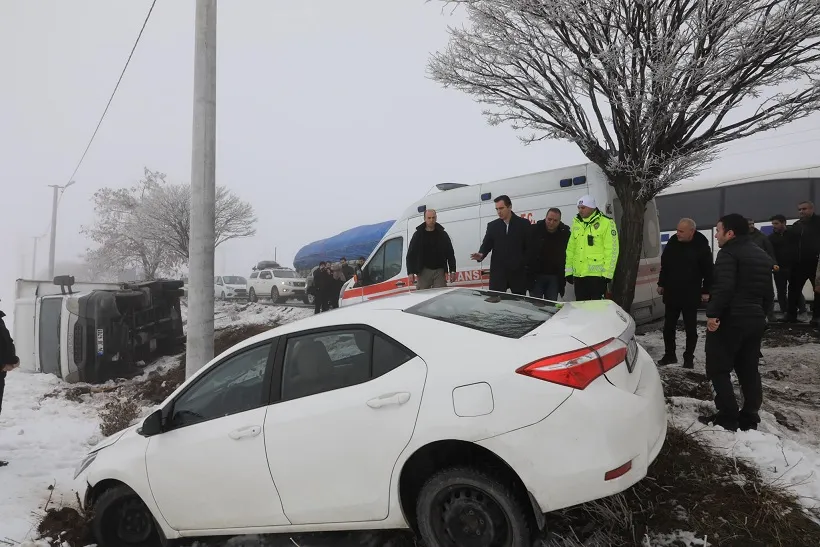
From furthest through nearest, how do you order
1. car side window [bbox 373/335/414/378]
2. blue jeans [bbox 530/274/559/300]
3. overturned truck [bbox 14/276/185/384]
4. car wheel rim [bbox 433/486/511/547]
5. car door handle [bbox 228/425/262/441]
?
overturned truck [bbox 14/276/185/384]
blue jeans [bbox 530/274/559/300]
car door handle [bbox 228/425/262/441]
car side window [bbox 373/335/414/378]
car wheel rim [bbox 433/486/511/547]

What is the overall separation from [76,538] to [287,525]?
71.7 inches

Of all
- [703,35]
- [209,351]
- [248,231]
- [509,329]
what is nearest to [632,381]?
[509,329]

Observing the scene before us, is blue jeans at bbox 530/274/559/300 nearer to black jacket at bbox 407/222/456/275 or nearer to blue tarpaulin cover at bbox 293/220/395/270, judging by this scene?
black jacket at bbox 407/222/456/275

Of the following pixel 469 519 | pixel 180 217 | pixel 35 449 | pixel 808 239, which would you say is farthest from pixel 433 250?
pixel 180 217

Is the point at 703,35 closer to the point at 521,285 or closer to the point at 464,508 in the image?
the point at 521,285

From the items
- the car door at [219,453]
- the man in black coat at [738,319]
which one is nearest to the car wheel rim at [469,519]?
the car door at [219,453]

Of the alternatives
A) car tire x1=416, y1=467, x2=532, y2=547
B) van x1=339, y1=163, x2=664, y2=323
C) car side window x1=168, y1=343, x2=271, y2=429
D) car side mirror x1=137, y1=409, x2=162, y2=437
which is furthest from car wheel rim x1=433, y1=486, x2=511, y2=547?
van x1=339, y1=163, x2=664, y2=323

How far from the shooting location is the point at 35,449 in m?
5.81

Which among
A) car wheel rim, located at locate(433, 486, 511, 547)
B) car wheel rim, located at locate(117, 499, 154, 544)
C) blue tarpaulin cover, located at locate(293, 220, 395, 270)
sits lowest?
car wheel rim, located at locate(117, 499, 154, 544)

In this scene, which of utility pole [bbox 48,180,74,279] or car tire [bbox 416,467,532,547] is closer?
car tire [bbox 416,467,532,547]

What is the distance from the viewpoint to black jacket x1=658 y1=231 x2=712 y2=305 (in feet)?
19.7

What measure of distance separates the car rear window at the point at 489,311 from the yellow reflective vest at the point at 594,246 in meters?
2.47

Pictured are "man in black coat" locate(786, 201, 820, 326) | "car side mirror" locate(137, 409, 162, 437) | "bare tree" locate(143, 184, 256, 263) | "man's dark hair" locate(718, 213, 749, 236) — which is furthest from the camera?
"bare tree" locate(143, 184, 256, 263)

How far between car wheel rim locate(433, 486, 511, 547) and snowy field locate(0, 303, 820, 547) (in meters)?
0.85
